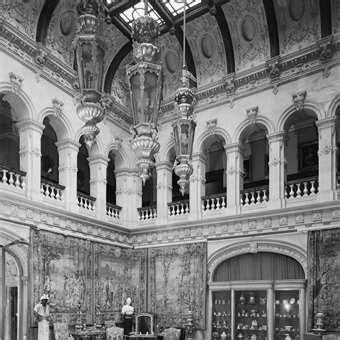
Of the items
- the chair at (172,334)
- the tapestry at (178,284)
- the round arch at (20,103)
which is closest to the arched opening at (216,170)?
the tapestry at (178,284)

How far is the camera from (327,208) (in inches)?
492

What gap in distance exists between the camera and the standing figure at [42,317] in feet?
39.2

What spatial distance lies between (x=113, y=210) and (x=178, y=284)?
10.9ft

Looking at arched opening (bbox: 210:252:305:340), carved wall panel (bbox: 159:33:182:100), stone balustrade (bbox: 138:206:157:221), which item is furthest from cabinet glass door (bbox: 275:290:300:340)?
carved wall panel (bbox: 159:33:182:100)

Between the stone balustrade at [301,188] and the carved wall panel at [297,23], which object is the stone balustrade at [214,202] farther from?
the carved wall panel at [297,23]

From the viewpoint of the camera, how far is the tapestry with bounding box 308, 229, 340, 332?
1212cm

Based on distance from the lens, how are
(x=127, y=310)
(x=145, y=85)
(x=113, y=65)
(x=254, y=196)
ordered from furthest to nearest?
(x=113, y=65)
(x=127, y=310)
(x=254, y=196)
(x=145, y=85)

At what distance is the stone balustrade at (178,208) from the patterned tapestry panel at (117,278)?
1692 millimetres

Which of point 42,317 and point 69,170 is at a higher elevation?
→ point 69,170

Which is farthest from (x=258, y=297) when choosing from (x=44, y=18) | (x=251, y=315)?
(x=44, y=18)

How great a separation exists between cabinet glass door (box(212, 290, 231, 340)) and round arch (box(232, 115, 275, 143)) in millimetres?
4809

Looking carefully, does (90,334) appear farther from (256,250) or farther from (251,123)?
(251,123)

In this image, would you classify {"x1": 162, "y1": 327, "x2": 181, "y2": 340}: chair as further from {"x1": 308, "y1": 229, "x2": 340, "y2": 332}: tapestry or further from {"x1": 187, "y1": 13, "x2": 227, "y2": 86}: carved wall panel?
{"x1": 187, "y1": 13, "x2": 227, "y2": 86}: carved wall panel

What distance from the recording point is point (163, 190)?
52.9 ft
